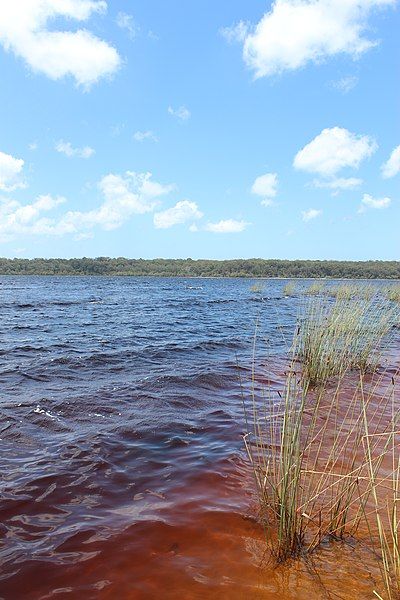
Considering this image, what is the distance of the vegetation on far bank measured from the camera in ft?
358

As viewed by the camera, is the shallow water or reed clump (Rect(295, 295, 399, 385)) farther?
reed clump (Rect(295, 295, 399, 385))

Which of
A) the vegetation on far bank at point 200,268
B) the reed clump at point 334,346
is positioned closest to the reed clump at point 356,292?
the reed clump at point 334,346

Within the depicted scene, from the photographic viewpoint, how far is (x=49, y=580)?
2713mm

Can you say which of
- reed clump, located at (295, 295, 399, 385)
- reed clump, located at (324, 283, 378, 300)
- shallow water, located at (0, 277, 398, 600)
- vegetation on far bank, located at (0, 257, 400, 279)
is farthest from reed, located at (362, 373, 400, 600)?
vegetation on far bank, located at (0, 257, 400, 279)

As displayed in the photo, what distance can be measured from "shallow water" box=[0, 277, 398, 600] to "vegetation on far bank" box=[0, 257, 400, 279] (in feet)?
348

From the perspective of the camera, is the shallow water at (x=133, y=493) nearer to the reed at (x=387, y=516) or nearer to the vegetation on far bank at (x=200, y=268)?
the reed at (x=387, y=516)

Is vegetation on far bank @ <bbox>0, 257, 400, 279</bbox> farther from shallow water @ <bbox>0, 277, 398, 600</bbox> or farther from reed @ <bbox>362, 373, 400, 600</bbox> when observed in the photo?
reed @ <bbox>362, 373, 400, 600</bbox>

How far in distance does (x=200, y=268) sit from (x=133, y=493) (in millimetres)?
126555

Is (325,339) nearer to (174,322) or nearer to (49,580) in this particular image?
(49,580)

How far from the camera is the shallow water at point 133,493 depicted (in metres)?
2.67

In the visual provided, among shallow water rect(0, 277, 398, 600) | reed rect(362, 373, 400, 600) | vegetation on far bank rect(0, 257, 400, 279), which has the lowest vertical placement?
shallow water rect(0, 277, 398, 600)

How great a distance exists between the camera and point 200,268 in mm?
129875

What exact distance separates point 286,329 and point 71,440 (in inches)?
491

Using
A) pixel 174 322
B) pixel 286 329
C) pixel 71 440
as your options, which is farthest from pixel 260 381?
pixel 174 322
